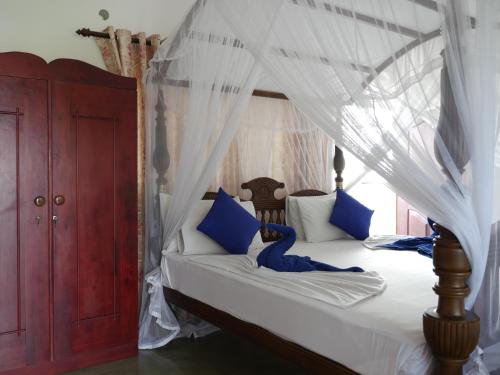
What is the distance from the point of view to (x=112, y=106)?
3.06m

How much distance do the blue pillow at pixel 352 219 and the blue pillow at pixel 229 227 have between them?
0.93 metres

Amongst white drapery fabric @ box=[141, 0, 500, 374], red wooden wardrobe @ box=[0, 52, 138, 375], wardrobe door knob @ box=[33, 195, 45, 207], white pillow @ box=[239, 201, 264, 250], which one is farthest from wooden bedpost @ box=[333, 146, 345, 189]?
wardrobe door knob @ box=[33, 195, 45, 207]

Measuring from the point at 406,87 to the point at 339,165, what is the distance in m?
2.82

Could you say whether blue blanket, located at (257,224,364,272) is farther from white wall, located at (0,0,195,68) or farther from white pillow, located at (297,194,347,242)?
white wall, located at (0,0,195,68)

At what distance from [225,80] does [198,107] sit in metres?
0.25

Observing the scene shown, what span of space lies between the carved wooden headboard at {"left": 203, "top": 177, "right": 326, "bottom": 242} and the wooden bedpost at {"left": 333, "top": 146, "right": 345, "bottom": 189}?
542mm

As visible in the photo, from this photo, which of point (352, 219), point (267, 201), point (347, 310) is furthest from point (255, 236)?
point (347, 310)

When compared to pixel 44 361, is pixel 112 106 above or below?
above

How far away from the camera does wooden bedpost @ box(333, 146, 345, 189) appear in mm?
4621

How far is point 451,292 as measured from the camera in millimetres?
1753

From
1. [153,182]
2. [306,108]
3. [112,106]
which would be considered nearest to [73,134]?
[112,106]

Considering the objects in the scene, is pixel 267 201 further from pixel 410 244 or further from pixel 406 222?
pixel 406 222

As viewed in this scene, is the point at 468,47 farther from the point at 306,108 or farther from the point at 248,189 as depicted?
the point at 248,189

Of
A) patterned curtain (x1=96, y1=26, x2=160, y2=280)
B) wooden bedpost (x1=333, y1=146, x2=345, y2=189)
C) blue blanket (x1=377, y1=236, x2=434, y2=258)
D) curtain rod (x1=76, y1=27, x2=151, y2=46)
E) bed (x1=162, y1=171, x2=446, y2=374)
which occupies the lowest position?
bed (x1=162, y1=171, x2=446, y2=374)
